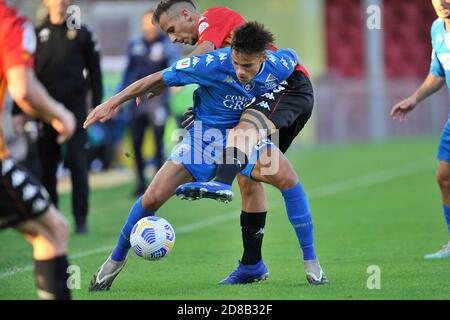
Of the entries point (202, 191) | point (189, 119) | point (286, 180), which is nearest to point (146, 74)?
point (189, 119)

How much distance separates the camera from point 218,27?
27.1 feet

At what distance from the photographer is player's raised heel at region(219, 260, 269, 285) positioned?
8.02m

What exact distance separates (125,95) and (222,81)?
78 centimetres

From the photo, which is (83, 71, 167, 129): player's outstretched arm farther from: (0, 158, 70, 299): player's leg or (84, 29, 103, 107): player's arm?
(84, 29, 103, 107): player's arm

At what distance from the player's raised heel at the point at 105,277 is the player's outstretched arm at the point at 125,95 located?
44.0 inches

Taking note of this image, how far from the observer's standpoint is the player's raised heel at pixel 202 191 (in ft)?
22.3

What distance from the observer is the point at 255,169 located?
25.1 feet

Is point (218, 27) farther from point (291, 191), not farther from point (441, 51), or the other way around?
point (441, 51)

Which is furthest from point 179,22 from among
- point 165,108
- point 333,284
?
point 165,108

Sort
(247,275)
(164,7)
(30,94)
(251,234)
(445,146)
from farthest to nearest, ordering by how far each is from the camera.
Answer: (445,146), (164,7), (251,234), (247,275), (30,94)

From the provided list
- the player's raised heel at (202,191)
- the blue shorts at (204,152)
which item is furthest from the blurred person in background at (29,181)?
the blue shorts at (204,152)

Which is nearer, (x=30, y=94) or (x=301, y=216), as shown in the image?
(x=30, y=94)

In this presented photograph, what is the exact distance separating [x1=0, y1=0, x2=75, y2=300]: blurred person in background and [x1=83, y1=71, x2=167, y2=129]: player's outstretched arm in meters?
1.26

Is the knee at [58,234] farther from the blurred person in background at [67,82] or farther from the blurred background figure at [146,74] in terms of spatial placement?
the blurred background figure at [146,74]
